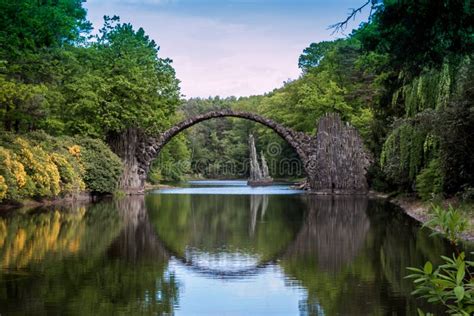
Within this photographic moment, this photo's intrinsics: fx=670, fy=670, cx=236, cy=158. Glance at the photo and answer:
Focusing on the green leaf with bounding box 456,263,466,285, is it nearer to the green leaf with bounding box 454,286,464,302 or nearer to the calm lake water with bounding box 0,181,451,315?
the green leaf with bounding box 454,286,464,302

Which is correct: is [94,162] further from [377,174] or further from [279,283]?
[279,283]

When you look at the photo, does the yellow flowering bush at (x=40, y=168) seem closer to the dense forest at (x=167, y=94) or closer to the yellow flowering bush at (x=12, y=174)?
the dense forest at (x=167, y=94)

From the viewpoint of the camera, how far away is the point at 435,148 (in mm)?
21828

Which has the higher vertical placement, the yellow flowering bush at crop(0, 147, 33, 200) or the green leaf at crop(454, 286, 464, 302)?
the yellow flowering bush at crop(0, 147, 33, 200)

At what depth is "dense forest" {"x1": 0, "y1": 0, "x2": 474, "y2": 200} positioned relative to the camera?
1063 cm

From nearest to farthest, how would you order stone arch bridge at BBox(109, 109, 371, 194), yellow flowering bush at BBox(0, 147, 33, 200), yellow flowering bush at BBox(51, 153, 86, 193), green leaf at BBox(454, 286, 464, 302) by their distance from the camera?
green leaf at BBox(454, 286, 464, 302)
yellow flowering bush at BBox(0, 147, 33, 200)
yellow flowering bush at BBox(51, 153, 86, 193)
stone arch bridge at BBox(109, 109, 371, 194)

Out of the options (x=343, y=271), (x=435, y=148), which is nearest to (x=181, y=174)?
(x=435, y=148)

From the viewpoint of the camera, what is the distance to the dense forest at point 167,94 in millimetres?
10633

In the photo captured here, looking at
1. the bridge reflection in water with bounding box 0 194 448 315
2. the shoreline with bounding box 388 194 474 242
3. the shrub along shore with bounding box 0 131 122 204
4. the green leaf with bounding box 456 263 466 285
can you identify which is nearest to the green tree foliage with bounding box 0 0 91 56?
the shrub along shore with bounding box 0 131 122 204

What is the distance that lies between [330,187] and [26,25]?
19.6m

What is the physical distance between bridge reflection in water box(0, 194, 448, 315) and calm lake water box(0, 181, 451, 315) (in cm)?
2

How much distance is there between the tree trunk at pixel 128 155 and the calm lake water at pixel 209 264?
17199 mm

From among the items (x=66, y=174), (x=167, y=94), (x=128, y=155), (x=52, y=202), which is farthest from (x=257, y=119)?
(x=52, y=202)

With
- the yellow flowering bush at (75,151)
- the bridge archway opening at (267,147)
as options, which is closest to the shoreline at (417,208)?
the bridge archway opening at (267,147)
